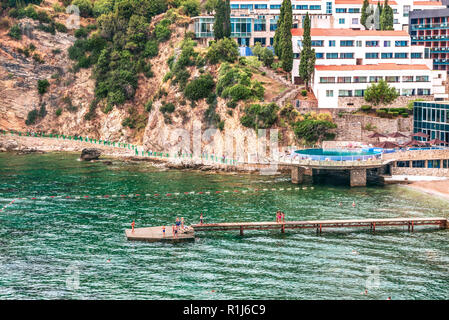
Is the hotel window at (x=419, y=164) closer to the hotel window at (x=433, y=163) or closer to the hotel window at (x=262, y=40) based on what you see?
the hotel window at (x=433, y=163)

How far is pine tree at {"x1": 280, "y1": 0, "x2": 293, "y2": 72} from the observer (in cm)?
16250

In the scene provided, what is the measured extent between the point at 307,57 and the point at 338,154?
→ 97.7 ft

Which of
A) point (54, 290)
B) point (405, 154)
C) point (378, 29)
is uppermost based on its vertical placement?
point (378, 29)

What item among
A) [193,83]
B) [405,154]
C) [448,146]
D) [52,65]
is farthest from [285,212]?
[52,65]

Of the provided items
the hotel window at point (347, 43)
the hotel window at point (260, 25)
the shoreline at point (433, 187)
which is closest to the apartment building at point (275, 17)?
the hotel window at point (260, 25)

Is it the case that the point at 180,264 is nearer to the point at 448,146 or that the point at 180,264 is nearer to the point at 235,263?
the point at 235,263

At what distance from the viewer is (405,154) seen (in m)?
136

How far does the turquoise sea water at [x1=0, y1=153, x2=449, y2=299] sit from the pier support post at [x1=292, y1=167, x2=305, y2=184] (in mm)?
1428

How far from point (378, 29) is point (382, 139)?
170 ft

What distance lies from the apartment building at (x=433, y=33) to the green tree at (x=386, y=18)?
31.3ft

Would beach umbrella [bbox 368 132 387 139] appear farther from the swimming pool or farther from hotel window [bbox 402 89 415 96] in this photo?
hotel window [bbox 402 89 415 96]

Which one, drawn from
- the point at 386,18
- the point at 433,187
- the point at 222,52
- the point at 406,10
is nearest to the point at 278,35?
the point at 222,52
